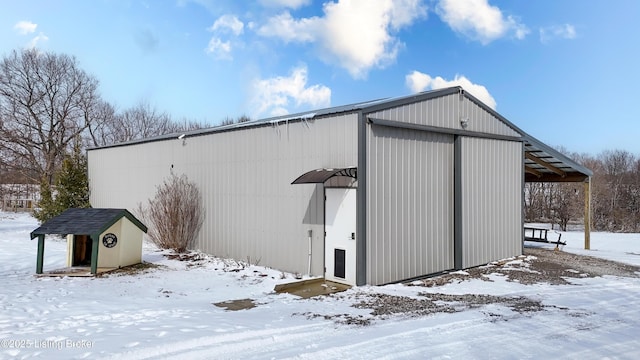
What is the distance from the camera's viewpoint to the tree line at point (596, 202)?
101 ft

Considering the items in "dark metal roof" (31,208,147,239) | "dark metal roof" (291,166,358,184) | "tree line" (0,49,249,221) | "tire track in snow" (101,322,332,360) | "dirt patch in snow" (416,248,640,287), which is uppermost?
"tree line" (0,49,249,221)

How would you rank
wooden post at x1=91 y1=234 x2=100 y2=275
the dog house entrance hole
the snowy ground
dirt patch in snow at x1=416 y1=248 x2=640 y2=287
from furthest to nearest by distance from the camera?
the dog house entrance hole, dirt patch in snow at x1=416 y1=248 x2=640 y2=287, wooden post at x1=91 y1=234 x2=100 y2=275, the snowy ground

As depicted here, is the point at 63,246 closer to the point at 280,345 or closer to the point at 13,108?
the point at 280,345

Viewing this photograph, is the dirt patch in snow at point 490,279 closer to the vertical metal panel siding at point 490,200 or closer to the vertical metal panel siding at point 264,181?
the vertical metal panel siding at point 490,200

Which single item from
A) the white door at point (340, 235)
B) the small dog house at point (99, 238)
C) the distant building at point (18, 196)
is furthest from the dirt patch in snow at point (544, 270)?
the distant building at point (18, 196)

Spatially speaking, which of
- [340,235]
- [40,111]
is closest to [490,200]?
[340,235]

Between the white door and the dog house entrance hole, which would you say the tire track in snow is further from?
the dog house entrance hole

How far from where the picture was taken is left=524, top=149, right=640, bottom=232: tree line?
30859mm

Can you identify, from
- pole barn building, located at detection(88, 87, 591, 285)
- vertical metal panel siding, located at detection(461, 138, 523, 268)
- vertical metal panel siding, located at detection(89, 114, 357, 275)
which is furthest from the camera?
vertical metal panel siding, located at detection(461, 138, 523, 268)

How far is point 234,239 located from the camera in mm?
9812

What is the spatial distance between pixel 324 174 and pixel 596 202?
32.9 meters

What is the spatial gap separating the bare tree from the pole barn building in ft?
62.5

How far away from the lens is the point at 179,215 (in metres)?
11.0

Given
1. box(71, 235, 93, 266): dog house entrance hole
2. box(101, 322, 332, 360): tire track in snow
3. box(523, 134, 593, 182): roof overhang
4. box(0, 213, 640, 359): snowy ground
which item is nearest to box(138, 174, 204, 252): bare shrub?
box(71, 235, 93, 266): dog house entrance hole
